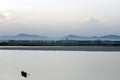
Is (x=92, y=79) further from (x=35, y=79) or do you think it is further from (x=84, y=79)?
(x=35, y=79)

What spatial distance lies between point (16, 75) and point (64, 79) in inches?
168

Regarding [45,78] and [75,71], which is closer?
[45,78]

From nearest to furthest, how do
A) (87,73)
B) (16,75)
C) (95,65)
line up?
(16,75), (87,73), (95,65)

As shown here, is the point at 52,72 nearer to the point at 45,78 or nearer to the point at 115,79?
the point at 45,78

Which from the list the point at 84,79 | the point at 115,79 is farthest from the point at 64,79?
the point at 115,79

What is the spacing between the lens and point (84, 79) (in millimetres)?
31875

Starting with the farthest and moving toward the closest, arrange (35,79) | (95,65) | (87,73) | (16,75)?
(95,65) → (87,73) → (16,75) → (35,79)

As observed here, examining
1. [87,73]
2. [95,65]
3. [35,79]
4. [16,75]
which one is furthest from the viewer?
[95,65]

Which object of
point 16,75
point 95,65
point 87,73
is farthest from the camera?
point 95,65

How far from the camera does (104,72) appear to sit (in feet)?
122

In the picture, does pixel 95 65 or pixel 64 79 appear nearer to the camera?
pixel 64 79

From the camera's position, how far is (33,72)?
36938 millimetres

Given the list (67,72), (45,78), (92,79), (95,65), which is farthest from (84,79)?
(95,65)

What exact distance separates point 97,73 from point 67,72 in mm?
2463
